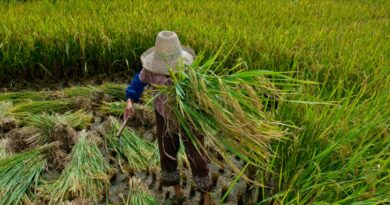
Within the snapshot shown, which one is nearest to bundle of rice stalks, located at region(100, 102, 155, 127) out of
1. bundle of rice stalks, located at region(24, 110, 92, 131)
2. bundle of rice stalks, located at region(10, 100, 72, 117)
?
bundle of rice stalks, located at region(24, 110, 92, 131)

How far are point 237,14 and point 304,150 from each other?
7.21 feet

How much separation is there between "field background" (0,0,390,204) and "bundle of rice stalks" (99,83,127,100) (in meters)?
0.23

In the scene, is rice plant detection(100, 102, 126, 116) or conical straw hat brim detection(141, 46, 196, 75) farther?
rice plant detection(100, 102, 126, 116)

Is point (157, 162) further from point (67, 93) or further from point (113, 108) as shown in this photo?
point (67, 93)

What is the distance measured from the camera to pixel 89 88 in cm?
294

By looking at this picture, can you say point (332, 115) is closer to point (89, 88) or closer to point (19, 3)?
point (89, 88)

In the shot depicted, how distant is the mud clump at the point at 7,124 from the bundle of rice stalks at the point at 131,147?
0.51m

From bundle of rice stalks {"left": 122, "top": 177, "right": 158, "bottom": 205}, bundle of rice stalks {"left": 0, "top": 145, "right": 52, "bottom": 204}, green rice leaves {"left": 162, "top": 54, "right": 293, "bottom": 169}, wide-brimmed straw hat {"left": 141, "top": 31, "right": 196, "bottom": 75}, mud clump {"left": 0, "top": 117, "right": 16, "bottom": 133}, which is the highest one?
wide-brimmed straw hat {"left": 141, "top": 31, "right": 196, "bottom": 75}

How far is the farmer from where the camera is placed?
1611 mm

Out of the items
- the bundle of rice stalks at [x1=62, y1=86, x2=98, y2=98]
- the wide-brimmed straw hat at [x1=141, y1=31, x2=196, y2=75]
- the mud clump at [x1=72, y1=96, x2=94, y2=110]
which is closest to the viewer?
the wide-brimmed straw hat at [x1=141, y1=31, x2=196, y2=75]

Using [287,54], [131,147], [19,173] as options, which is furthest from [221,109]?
[287,54]

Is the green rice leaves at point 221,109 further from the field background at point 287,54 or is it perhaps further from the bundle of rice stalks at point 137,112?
the bundle of rice stalks at point 137,112

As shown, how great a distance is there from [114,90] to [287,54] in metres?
1.07

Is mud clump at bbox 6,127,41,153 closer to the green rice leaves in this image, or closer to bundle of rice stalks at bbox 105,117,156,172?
bundle of rice stalks at bbox 105,117,156,172
